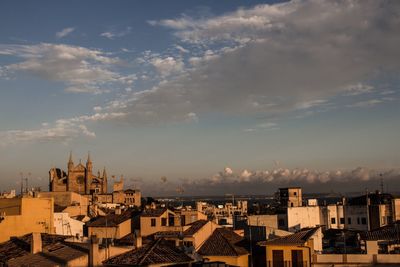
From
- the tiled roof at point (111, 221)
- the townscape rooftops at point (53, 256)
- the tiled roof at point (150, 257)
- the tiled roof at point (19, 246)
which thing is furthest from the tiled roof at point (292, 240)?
the tiled roof at point (111, 221)

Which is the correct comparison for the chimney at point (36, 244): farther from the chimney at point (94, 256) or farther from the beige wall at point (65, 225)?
the beige wall at point (65, 225)

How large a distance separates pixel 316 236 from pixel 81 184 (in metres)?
132

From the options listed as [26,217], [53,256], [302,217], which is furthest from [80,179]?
[53,256]

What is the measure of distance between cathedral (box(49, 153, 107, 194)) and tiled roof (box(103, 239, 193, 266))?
13290cm

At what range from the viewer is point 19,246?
42.1m

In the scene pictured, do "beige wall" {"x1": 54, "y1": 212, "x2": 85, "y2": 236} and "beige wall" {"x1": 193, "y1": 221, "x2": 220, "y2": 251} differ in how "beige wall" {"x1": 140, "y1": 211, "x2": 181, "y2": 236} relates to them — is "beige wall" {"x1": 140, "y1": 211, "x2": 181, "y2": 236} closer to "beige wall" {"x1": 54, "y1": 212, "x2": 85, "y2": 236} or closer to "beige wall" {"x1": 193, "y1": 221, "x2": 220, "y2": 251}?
"beige wall" {"x1": 54, "y1": 212, "x2": 85, "y2": 236}

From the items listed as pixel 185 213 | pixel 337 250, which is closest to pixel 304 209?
pixel 185 213

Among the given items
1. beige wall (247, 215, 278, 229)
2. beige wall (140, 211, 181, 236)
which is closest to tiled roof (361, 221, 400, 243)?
beige wall (140, 211, 181, 236)

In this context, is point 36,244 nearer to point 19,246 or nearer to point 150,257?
point 19,246

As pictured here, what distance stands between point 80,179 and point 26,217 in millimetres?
122028

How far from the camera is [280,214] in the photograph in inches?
3157

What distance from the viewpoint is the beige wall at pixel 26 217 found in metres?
50.0

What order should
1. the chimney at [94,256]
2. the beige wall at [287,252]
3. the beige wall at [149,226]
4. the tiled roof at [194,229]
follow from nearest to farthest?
the chimney at [94,256]
the beige wall at [287,252]
the tiled roof at [194,229]
the beige wall at [149,226]

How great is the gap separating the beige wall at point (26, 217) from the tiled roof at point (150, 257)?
16.9m
